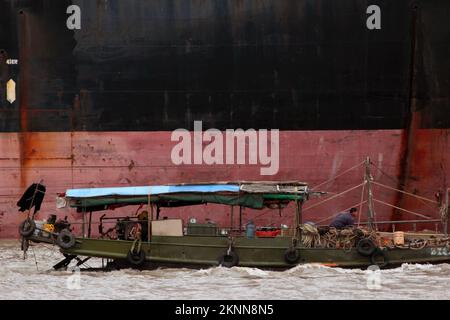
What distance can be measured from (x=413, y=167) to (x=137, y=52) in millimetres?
6200

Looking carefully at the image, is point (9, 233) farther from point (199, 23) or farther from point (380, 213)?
point (380, 213)

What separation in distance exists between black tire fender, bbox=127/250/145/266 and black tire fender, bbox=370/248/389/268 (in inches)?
159

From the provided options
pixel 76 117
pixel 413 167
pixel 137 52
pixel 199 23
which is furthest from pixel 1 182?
pixel 413 167

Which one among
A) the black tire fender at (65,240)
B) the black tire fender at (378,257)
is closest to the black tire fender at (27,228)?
the black tire fender at (65,240)

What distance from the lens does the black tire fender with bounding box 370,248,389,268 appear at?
54.0ft

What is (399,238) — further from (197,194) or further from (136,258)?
(136,258)

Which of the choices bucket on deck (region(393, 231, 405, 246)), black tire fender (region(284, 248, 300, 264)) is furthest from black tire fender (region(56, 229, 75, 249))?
bucket on deck (region(393, 231, 405, 246))

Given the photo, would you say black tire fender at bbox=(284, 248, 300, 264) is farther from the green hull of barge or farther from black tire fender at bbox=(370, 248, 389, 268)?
black tire fender at bbox=(370, 248, 389, 268)

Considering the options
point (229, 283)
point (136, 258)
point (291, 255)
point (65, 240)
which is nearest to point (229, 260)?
point (291, 255)

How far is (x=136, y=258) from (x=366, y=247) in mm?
4047

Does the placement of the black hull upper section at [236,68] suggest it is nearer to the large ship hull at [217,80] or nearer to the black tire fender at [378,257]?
the large ship hull at [217,80]

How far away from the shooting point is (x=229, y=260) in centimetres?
1645

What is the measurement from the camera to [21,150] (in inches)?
768

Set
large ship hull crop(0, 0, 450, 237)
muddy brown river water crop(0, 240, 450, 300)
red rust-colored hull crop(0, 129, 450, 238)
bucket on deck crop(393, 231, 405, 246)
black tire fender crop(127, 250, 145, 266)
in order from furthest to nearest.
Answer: large ship hull crop(0, 0, 450, 237), red rust-colored hull crop(0, 129, 450, 238), bucket on deck crop(393, 231, 405, 246), black tire fender crop(127, 250, 145, 266), muddy brown river water crop(0, 240, 450, 300)
